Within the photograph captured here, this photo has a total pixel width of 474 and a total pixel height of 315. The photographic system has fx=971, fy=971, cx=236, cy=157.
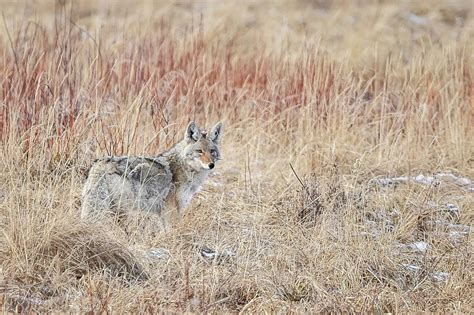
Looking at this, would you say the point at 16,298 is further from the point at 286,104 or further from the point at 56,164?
the point at 286,104

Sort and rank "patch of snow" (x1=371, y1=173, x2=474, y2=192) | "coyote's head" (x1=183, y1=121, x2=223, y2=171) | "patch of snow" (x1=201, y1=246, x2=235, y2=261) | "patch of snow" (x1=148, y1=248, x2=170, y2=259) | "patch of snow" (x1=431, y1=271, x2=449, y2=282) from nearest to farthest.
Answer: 1. "patch of snow" (x1=431, y1=271, x2=449, y2=282)
2. "patch of snow" (x1=148, y1=248, x2=170, y2=259)
3. "patch of snow" (x1=201, y1=246, x2=235, y2=261)
4. "coyote's head" (x1=183, y1=121, x2=223, y2=171)
5. "patch of snow" (x1=371, y1=173, x2=474, y2=192)

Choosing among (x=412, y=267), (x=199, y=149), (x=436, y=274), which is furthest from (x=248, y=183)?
(x=436, y=274)

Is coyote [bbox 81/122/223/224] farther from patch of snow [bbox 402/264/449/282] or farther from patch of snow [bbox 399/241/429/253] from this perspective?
patch of snow [bbox 402/264/449/282]

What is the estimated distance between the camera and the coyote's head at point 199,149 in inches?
310

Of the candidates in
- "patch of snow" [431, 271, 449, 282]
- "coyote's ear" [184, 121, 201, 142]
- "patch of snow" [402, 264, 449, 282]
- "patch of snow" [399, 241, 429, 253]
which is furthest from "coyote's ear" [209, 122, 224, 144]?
"patch of snow" [431, 271, 449, 282]

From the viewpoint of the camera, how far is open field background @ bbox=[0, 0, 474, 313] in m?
5.89

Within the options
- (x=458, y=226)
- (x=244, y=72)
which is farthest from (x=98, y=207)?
(x=244, y=72)

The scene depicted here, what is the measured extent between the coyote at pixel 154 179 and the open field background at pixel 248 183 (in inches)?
6.9

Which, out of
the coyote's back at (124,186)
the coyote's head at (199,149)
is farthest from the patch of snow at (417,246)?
the coyote's back at (124,186)

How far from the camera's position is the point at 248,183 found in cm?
864

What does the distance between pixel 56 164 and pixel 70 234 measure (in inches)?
76.8

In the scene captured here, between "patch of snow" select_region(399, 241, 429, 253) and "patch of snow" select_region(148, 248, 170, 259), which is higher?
"patch of snow" select_region(148, 248, 170, 259)

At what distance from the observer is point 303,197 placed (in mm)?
7633

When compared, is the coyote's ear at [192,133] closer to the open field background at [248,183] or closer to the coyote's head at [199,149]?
the coyote's head at [199,149]
